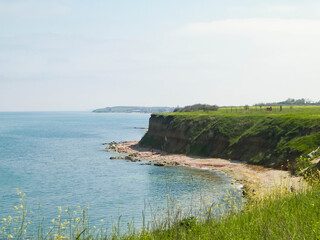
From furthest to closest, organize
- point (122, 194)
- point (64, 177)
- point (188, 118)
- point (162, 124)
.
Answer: point (162, 124) < point (188, 118) < point (64, 177) < point (122, 194)

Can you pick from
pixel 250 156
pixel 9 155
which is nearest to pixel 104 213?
pixel 250 156

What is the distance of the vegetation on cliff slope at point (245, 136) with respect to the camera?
60.7m

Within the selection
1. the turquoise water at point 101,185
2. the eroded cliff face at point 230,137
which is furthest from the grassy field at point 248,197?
the turquoise water at point 101,185

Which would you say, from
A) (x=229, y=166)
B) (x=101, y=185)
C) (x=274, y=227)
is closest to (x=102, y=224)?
(x=274, y=227)

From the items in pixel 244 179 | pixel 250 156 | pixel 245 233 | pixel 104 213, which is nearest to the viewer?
pixel 245 233

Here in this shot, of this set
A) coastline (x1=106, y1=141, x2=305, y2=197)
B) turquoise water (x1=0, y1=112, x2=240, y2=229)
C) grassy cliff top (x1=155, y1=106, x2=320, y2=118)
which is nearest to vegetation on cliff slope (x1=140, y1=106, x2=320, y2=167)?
grassy cliff top (x1=155, y1=106, x2=320, y2=118)

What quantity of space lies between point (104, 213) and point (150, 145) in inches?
2560

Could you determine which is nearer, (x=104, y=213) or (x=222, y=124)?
(x=104, y=213)

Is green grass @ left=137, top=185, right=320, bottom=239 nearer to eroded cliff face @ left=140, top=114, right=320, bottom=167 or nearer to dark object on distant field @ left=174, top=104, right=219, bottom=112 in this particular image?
eroded cliff face @ left=140, top=114, right=320, bottom=167

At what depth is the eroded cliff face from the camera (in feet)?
208

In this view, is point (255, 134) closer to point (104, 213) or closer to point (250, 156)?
point (250, 156)

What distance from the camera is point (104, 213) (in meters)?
33.7

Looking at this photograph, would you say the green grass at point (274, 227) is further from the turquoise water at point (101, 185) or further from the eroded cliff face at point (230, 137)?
the eroded cliff face at point (230, 137)

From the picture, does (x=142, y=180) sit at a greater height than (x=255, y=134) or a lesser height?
lesser
